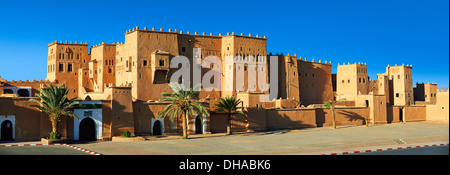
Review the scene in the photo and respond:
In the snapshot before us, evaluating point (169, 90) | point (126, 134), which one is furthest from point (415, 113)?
point (126, 134)

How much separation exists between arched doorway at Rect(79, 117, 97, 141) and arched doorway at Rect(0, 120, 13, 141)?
450cm

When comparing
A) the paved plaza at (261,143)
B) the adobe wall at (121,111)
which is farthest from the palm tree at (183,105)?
the adobe wall at (121,111)

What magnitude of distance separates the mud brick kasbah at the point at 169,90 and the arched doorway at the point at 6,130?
60 millimetres

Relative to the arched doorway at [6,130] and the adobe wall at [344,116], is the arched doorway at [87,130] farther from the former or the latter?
the adobe wall at [344,116]

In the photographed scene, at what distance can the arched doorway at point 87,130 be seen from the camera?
3231cm

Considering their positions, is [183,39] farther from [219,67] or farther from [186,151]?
[186,151]

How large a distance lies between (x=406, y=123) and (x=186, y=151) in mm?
32866

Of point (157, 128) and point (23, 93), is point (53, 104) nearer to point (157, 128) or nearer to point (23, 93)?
point (157, 128)

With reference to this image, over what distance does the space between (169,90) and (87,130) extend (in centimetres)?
1641

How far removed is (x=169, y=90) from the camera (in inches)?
1900

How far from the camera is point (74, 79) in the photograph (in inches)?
2169
